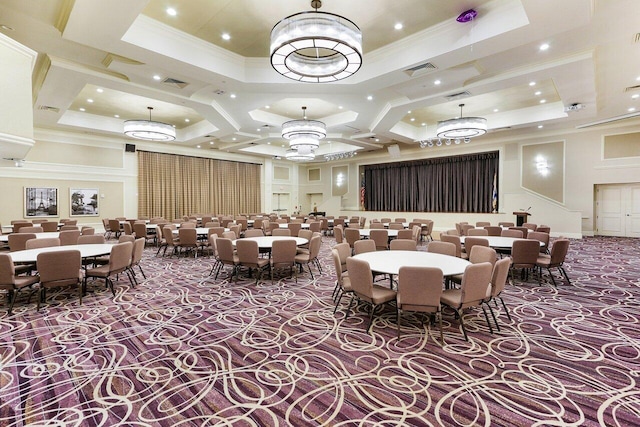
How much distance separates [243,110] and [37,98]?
5476 mm

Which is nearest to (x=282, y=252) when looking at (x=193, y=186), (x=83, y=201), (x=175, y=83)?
(x=175, y=83)

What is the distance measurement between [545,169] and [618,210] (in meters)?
3.21

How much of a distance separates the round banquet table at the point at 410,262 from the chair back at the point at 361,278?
15cm

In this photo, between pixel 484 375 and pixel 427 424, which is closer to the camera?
pixel 427 424

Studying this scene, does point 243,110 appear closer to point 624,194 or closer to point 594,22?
point 594,22

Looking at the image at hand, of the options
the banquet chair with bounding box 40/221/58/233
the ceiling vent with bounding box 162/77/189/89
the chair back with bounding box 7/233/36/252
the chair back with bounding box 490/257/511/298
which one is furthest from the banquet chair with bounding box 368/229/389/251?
the banquet chair with bounding box 40/221/58/233

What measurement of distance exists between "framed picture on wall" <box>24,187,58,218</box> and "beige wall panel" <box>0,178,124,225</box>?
0.38 ft

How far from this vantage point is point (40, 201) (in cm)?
1195

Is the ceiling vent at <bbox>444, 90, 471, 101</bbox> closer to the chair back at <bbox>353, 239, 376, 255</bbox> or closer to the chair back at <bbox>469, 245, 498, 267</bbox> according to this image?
the chair back at <bbox>469, 245, 498, 267</bbox>

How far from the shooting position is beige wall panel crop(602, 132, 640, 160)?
11516 millimetres

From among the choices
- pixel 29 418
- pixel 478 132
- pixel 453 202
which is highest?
pixel 478 132

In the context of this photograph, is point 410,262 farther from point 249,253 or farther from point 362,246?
point 249,253

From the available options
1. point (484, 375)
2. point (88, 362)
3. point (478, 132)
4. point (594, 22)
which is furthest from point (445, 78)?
point (88, 362)

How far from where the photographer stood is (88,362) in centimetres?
298
